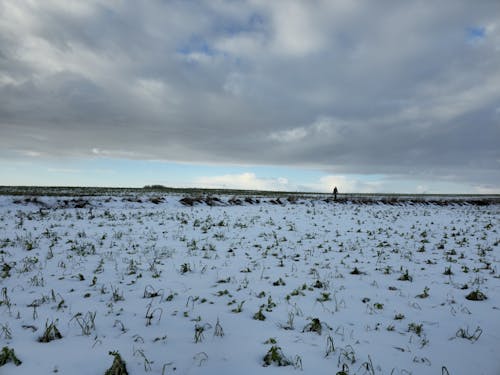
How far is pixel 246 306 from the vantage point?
207 inches

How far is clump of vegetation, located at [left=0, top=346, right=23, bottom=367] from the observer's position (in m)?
3.36

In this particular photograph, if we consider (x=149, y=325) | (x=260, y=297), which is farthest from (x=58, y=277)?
(x=260, y=297)

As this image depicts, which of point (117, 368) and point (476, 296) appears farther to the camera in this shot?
point (476, 296)

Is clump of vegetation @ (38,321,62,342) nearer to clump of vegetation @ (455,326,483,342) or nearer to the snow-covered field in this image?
the snow-covered field

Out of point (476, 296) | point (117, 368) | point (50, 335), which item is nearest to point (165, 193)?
point (50, 335)

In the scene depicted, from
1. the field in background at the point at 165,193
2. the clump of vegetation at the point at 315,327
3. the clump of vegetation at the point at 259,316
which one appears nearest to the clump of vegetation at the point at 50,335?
the clump of vegetation at the point at 259,316

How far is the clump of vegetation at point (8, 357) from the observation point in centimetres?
336

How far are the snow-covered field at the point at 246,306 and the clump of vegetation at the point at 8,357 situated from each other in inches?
→ 0.7

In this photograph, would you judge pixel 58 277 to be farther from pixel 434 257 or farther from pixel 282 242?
pixel 434 257

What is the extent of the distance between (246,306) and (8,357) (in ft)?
11.3

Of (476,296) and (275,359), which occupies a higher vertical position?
(476,296)

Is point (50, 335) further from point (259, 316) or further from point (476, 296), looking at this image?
point (476, 296)

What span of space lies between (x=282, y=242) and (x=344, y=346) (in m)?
7.08

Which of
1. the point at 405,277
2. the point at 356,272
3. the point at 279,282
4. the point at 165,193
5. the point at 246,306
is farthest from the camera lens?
the point at 165,193
